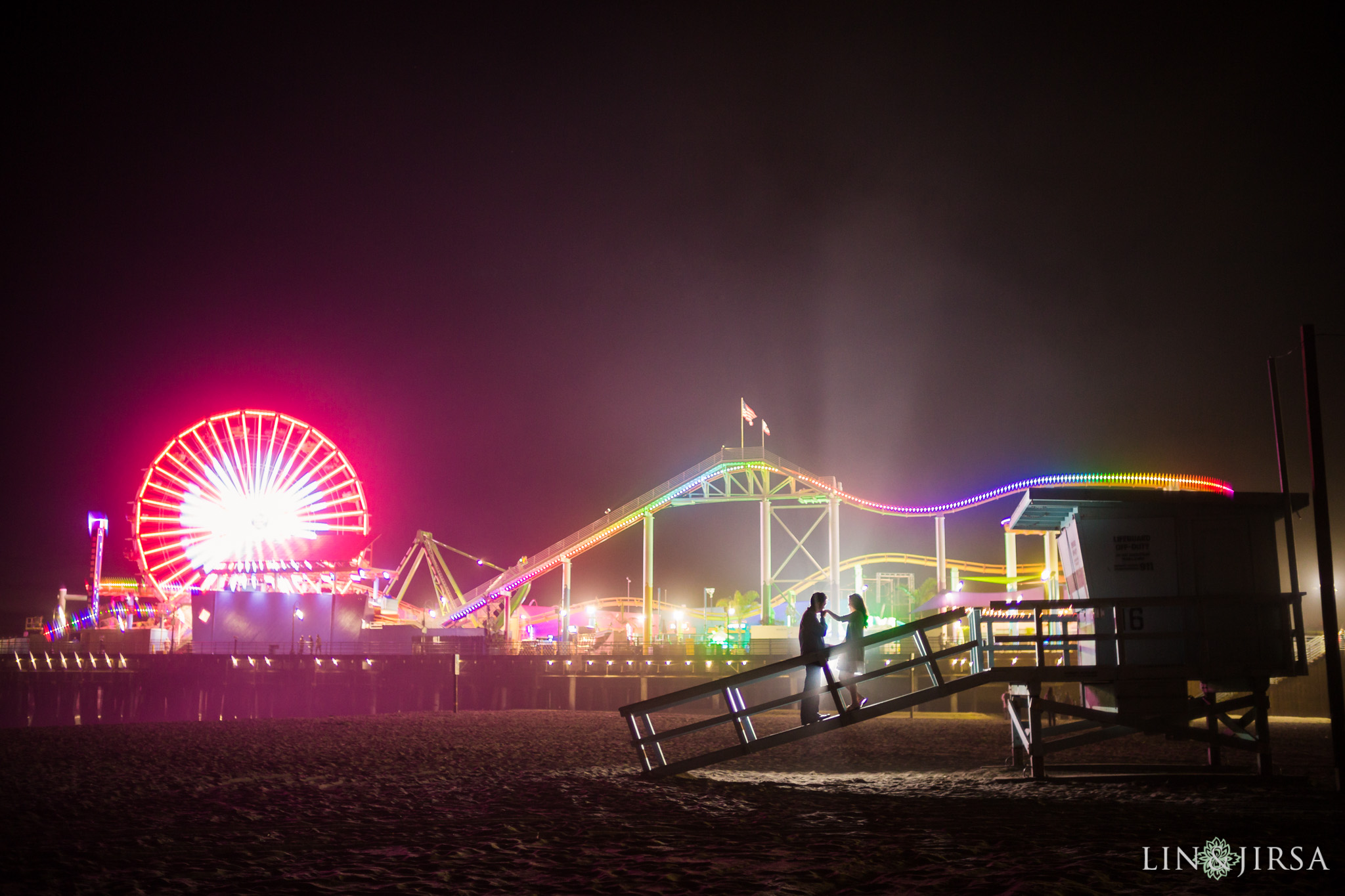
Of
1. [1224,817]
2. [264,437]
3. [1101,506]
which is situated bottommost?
[1224,817]

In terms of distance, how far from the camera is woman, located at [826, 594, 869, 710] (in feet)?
37.1

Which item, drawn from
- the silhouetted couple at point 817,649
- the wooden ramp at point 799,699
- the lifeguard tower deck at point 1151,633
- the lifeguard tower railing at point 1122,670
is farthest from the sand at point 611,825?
the silhouetted couple at point 817,649

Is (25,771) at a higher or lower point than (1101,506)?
lower

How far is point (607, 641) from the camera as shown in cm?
5150

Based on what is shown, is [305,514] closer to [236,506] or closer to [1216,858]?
[236,506]

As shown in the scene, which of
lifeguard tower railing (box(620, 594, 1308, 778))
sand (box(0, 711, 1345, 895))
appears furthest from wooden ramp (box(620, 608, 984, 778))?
sand (box(0, 711, 1345, 895))

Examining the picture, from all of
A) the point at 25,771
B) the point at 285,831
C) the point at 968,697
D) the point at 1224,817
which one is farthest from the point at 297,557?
the point at 1224,817

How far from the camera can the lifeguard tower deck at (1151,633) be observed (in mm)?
10703

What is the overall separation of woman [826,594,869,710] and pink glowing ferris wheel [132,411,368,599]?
4820 cm

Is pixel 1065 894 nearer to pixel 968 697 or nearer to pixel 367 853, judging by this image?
pixel 367 853

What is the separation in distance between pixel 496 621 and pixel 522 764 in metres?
52.3

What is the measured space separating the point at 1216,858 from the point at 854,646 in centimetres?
491

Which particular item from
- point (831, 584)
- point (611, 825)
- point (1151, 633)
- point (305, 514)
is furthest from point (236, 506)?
point (1151, 633)

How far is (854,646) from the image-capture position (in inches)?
444
